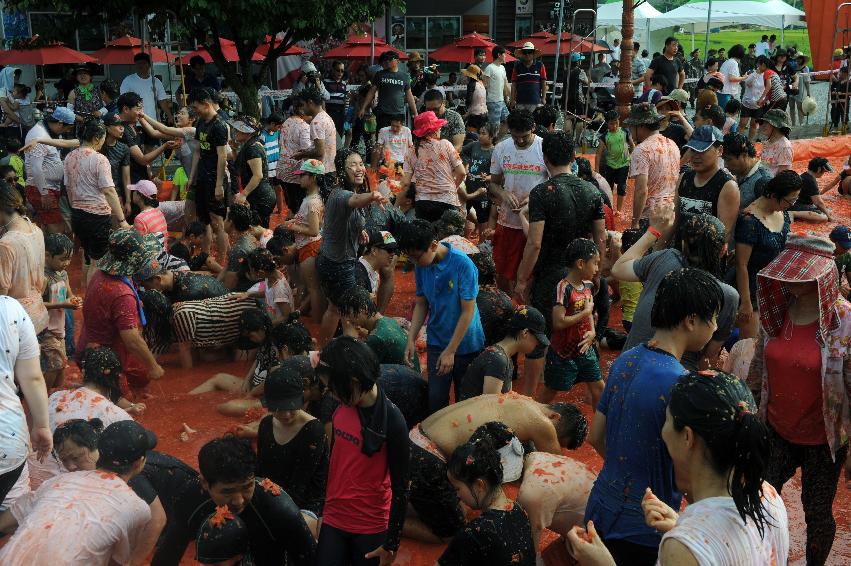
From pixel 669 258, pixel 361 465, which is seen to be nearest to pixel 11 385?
pixel 361 465

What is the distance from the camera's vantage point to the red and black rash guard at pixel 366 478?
3.76m

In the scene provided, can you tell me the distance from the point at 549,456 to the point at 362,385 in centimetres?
124

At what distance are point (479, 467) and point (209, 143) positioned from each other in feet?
20.8

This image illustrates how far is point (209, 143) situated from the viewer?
9.04 meters

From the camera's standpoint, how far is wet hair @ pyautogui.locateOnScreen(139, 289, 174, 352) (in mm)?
6824

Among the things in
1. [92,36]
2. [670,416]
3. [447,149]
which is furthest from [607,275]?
[92,36]

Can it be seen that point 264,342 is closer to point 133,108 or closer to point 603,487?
point 603,487

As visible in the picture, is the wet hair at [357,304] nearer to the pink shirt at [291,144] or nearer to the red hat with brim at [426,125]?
the red hat with brim at [426,125]

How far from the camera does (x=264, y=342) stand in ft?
20.8

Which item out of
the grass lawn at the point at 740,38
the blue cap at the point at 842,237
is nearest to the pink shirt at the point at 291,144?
the blue cap at the point at 842,237

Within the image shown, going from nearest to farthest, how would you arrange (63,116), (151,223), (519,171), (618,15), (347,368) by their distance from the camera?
(347,368) < (519,171) < (151,223) < (63,116) < (618,15)

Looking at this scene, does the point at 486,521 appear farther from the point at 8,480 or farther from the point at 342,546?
the point at 8,480

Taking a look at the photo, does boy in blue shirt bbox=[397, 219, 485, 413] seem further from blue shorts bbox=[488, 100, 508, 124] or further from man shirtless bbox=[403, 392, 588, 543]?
blue shorts bbox=[488, 100, 508, 124]

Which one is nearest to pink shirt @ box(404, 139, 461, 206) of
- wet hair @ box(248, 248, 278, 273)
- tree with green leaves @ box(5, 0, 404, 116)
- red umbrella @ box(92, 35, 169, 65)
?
wet hair @ box(248, 248, 278, 273)
